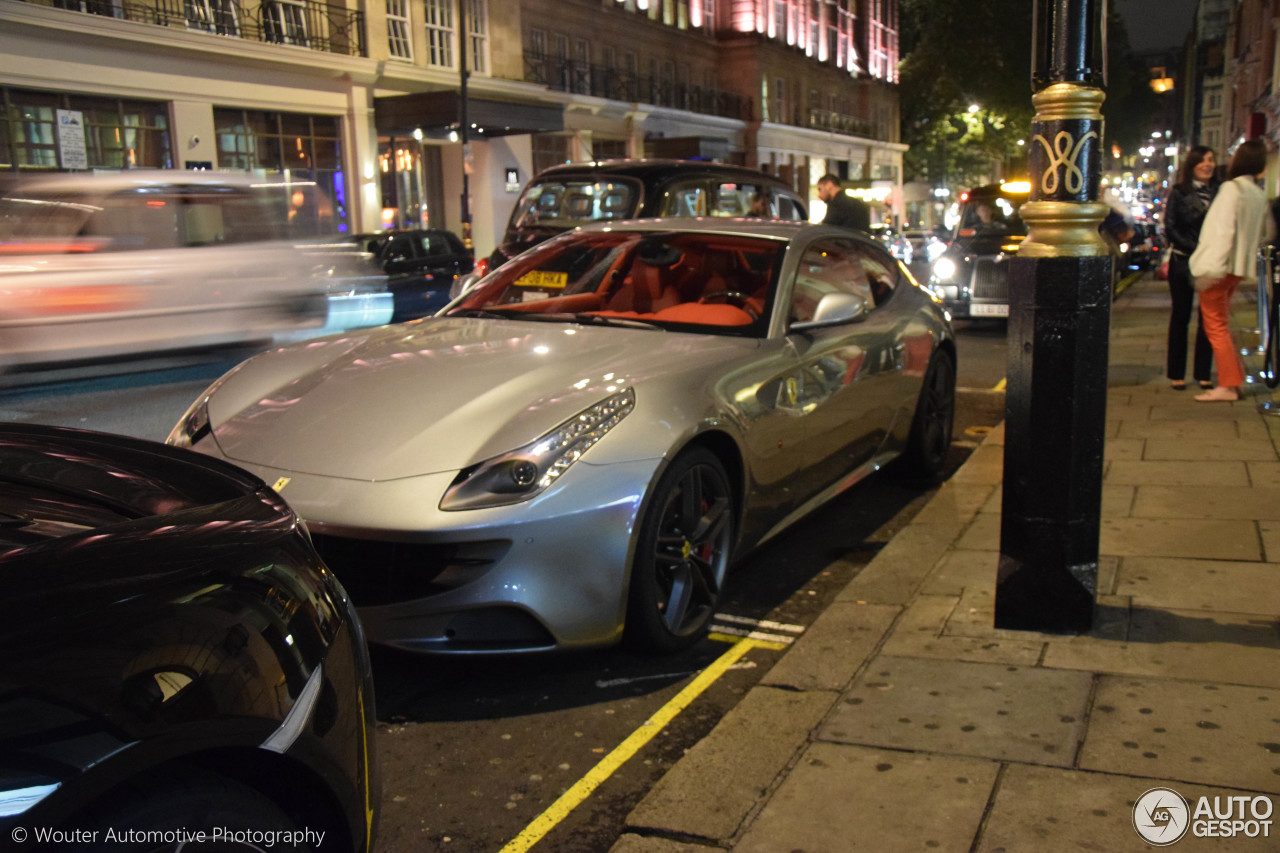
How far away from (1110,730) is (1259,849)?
0.60 metres

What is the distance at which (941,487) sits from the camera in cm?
624

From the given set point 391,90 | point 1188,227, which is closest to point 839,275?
point 1188,227

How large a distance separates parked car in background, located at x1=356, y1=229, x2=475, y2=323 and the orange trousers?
985 cm

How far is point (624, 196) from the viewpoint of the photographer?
10.7 m

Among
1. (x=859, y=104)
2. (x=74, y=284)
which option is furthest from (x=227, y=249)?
(x=859, y=104)

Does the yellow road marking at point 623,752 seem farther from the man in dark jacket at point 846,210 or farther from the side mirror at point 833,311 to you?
the man in dark jacket at point 846,210

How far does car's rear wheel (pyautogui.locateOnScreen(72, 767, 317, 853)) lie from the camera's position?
1.50 meters

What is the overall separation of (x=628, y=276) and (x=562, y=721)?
254cm

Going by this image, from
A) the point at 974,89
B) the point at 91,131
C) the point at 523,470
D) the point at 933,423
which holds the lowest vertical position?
the point at 933,423

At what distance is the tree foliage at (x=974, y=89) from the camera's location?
5016 cm

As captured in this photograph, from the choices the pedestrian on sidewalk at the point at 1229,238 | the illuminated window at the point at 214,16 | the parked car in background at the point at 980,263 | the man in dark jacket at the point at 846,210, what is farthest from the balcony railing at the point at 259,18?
the pedestrian on sidewalk at the point at 1229,238

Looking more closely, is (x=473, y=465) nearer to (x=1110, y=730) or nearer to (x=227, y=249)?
(x=1110, y=730)

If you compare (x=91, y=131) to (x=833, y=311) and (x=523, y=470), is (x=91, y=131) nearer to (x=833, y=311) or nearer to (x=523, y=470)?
(x=833, y=311)

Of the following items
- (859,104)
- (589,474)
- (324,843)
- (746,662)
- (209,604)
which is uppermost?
(859,104)
